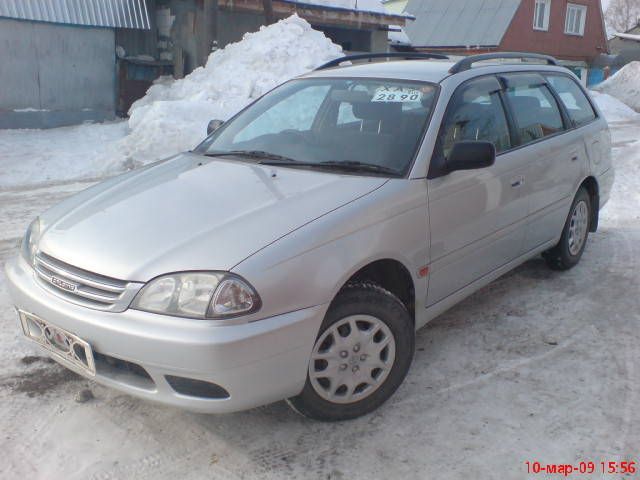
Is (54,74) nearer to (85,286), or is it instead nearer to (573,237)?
(573,237)

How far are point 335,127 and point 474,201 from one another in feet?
3.04

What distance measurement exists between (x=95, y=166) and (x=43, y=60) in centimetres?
493

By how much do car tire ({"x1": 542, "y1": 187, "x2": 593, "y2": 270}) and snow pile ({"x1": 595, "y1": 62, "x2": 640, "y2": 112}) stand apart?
22.0 meters

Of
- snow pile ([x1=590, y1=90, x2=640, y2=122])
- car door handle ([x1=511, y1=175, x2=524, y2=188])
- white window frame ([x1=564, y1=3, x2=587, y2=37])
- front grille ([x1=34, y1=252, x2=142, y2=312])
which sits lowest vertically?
snow pile ([x1=590, y1=90, x2=640, y2=122])

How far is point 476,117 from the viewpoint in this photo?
3.83m

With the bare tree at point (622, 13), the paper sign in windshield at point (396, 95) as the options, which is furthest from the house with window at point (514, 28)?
the bare tree at point (622, 13)

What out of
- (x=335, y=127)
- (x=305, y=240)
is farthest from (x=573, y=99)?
(x=305, y=240)

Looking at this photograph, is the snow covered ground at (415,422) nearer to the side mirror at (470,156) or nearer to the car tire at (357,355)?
the car tire at (357,355)

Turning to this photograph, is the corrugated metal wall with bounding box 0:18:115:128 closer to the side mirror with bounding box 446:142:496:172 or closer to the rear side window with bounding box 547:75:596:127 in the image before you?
the rear side window with bounding box 547:75:596:127

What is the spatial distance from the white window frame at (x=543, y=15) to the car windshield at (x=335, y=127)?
28.3 meters

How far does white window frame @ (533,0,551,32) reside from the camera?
29078mm

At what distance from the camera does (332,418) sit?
2980 mm

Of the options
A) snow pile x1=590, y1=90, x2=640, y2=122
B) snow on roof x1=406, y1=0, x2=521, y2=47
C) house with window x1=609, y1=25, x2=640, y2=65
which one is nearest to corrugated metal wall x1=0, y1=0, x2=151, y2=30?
snow pile x1=590, y1=90, x2=640, y2=122

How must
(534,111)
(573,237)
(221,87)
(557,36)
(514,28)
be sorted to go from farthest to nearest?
(557,36) → (514,28) → (221,87) → (573,237) → (534,111)
